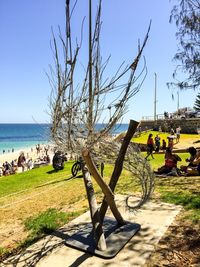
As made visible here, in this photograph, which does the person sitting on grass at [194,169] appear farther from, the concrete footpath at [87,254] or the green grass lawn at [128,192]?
the concrete footpath at [87,254]

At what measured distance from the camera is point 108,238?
4918 millimetres

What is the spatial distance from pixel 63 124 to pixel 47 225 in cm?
278

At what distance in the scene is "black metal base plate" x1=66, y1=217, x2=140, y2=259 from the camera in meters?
4.50

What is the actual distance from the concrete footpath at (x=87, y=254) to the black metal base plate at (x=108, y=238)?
2.9 inches

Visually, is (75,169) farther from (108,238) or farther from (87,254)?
(87,254)

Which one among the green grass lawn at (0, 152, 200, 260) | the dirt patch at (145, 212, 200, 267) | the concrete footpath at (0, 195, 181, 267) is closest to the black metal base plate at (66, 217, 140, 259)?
the concrete footpath at (0, 195, 181, 267)

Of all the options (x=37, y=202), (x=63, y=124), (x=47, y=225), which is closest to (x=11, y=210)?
(x=37, y=202)

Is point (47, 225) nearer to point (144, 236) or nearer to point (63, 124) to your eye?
point (144, 236)

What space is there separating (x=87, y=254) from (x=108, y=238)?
558 mm

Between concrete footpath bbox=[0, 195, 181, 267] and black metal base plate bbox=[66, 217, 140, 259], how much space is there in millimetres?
73

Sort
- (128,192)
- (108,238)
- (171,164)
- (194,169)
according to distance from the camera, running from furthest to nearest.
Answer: (171,164), (194,169), (128,192), (108,238)

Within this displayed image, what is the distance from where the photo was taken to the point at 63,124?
445 centimetres

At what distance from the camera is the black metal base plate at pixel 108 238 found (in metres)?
4.50

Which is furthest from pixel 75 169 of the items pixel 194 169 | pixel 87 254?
pixel 87 254
